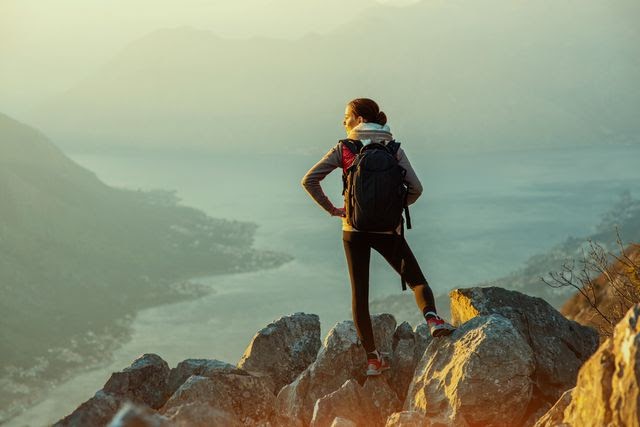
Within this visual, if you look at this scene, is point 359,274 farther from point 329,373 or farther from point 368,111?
point 329,373

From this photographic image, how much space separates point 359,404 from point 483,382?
1.66 metres

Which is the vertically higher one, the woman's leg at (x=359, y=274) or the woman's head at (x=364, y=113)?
the woman's head at (x=364, y=113)

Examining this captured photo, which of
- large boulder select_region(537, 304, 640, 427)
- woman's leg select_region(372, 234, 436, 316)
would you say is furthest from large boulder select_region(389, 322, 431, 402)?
large boulder select_region(537, 304, 640, 427)

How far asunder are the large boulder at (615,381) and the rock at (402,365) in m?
3.91

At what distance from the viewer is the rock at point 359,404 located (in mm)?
7812

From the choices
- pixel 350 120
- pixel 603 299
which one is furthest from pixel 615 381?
pixel 603 299

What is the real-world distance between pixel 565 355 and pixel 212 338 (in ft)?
464

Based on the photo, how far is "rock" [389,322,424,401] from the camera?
881 cm

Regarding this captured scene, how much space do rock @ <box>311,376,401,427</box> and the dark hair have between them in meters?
3.22

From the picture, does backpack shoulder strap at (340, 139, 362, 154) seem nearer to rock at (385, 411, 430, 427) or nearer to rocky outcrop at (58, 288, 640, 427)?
rocky outcrop at (58, 288, 640, 427)

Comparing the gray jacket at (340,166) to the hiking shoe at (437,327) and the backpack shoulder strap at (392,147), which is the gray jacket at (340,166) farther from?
the hiking shoe at (437,327)

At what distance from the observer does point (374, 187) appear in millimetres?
6824

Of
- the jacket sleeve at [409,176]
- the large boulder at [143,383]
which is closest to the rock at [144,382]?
the large boulder at [143,383]

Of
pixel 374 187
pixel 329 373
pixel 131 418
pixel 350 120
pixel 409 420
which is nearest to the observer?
pixel 131 418
